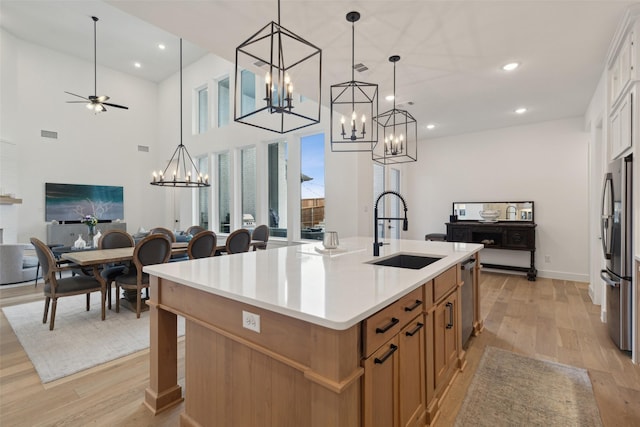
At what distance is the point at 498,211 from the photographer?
5855 mm

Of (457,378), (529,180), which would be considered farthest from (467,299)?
(529,180)

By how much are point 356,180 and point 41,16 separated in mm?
7294

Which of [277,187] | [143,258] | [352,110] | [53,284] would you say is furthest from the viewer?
[277,187]

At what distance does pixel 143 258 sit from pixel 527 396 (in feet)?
12.6

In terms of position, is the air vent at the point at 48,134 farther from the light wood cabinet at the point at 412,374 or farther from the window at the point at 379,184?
the light wood cabinet at the point at 412,374

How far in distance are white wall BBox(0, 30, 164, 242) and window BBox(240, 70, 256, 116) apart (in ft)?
12.8

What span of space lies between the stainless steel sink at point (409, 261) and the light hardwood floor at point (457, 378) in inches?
34.4

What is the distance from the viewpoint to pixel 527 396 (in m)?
2.00

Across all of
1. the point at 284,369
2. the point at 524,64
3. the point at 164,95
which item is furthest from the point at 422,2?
the point at 164,95

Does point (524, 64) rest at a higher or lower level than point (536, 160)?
higher

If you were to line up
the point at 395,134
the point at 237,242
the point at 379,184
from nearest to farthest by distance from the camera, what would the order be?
the point at 237,242, the point at 395,134, the point at 379,184

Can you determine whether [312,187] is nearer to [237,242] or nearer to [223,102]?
[237,242]

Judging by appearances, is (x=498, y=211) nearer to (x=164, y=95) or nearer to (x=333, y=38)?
(x=333, y=38)

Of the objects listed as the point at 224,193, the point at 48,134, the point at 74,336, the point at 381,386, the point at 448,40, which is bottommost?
the point at 74,336
